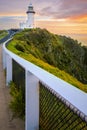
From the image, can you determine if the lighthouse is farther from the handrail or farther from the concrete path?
the handrail

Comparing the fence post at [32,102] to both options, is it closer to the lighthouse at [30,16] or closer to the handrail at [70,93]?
the handrail at [70,93]

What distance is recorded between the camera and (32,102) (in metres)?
6.23

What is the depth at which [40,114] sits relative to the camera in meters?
6.36

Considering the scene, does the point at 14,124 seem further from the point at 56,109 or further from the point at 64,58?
the point at 64,58

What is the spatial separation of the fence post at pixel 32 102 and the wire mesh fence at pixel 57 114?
0.32 feet

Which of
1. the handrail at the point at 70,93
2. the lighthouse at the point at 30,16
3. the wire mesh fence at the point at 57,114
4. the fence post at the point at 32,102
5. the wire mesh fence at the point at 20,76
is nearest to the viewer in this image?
the handrail at the point at 70,93

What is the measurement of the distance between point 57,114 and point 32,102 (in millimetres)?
1212

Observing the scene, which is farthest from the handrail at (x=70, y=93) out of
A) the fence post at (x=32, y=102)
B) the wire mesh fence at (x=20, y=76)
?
the wire mesh fence at (x=20, y=76)

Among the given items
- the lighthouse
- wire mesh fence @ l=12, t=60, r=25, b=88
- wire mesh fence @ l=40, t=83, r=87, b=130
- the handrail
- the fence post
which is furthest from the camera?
the lighthouse

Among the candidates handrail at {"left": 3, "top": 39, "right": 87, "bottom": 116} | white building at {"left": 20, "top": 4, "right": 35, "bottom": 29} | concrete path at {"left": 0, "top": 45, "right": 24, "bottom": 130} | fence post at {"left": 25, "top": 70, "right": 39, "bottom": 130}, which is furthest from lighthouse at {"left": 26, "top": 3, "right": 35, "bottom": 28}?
handrail at {"left": 3, "top": 39, "right": 87, "bottom": 116}

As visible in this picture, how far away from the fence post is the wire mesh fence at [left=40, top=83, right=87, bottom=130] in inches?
3.8

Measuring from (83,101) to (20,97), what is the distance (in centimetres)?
484

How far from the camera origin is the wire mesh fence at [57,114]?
4004 millimetres

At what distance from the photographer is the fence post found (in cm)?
621
